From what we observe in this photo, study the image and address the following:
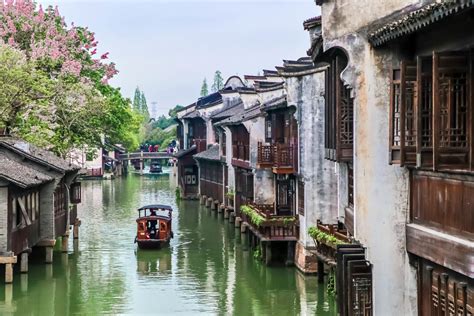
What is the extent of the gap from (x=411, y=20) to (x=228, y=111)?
51201 mm

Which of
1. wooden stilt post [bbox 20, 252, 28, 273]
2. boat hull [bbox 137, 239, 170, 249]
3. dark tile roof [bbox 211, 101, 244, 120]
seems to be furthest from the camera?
dark tile roof [bbox 211, 101, 244, 120]

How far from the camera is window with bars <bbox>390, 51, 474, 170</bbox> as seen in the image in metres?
13.3

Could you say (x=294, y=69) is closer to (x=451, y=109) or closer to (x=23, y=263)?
(x=23, y=263)

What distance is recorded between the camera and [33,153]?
1485 inches

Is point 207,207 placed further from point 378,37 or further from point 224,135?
point 378,37

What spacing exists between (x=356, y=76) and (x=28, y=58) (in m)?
31.2

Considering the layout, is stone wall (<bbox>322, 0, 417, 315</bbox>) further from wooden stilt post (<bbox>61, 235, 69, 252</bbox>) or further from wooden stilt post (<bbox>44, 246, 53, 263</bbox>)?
wooden stilt post (<bbox>61, 235, 69, 252</bbox>)

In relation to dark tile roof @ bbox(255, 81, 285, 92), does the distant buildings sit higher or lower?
Result: lower

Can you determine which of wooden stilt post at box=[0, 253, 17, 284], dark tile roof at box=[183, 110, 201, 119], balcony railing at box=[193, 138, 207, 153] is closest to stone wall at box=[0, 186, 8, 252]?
wooden stilt post at box=[0, 253, 17, 284]

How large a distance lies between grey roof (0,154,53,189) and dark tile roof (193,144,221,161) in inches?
1065

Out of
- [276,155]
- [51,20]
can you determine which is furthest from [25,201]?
[51,20]

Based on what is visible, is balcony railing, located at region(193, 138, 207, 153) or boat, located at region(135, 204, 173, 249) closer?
boat, located at region(135, 204, 173, 249)

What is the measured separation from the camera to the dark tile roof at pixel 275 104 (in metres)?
36.7

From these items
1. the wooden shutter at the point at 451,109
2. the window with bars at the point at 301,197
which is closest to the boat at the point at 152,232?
the window with bars at the point at 301,197
